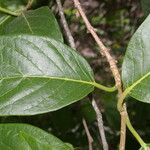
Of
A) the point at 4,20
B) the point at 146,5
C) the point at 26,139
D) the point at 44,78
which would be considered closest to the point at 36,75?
the point at 44,78

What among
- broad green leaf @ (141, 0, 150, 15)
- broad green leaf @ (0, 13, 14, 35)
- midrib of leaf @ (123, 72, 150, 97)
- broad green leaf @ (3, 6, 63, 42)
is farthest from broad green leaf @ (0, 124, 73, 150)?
broad green leaf @ (141, 0, 150, 15)

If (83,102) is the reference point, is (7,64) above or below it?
above

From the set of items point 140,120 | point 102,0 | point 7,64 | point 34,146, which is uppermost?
point 7,64

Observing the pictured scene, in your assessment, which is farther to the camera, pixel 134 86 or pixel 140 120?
pixel 140 120

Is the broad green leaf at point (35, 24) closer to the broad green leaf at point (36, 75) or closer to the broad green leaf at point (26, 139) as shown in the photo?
the broad green leaf at point (36, 75)

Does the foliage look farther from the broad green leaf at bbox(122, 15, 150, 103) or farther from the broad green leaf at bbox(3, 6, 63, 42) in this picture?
the broad green leaf at bbox(3, 6, 63, 42)

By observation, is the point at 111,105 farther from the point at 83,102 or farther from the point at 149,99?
the point at 149,99

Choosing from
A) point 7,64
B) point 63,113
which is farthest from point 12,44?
point 63,113
